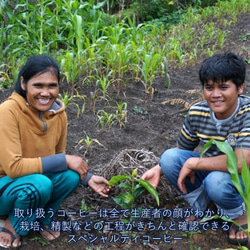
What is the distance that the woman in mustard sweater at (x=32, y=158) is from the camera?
7.39 feet

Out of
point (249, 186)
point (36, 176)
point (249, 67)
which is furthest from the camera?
point (249, 67)

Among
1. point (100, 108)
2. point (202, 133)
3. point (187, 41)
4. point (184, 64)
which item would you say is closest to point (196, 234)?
point (202, 133)

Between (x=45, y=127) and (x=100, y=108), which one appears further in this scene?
(x=100, y=108)

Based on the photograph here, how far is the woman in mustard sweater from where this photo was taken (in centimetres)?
225

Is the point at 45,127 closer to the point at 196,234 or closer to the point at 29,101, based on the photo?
the point at 29,101

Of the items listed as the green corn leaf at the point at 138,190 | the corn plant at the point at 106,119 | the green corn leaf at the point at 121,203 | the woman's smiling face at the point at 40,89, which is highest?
the woman's smiling face at the point at 40,89

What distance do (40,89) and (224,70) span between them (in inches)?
40.6

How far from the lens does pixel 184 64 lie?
5.34 meters

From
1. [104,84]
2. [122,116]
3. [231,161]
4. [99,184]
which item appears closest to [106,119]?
[122,116]

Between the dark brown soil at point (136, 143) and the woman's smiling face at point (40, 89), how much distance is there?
2.32ft

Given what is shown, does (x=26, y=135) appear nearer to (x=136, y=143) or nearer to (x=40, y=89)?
(x=40, y=89)

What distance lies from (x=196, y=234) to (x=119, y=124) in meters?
1.47

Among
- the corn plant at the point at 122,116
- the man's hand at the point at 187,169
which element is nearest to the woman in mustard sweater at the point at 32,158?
the man's hand at the point at 187,169

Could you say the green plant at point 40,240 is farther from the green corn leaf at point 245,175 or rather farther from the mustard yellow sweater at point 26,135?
the green corn leaf at point 245,175
